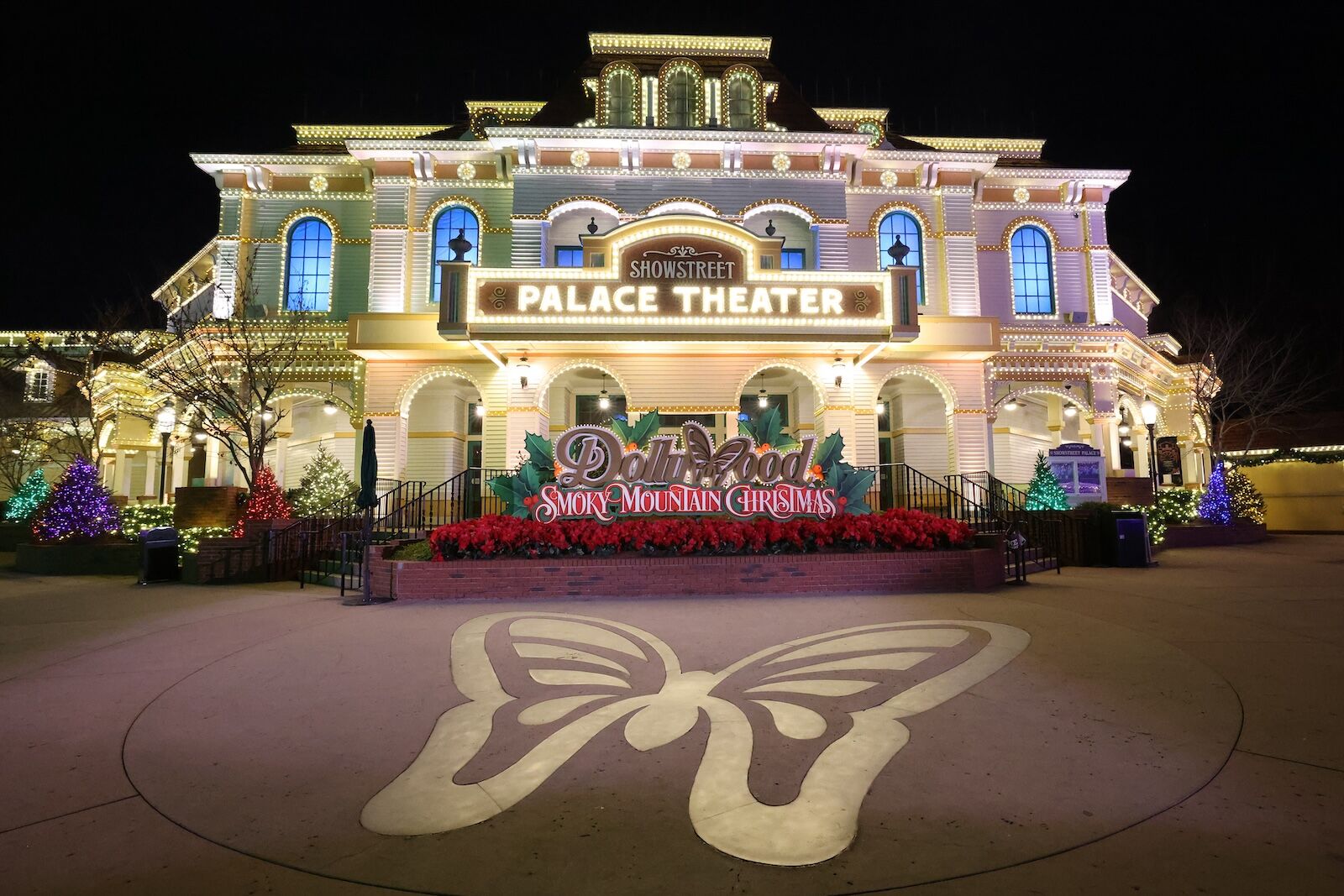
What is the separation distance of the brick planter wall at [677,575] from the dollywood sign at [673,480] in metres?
1.37

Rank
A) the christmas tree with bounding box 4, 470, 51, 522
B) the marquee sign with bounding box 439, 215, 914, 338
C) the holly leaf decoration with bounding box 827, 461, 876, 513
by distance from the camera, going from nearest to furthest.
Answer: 1. the holly leaf decoration with bounding box 827, 461, 876, 513
2. the marquee sign with bounding box 439, 215, 914, 338
3. the christmas tree with bounding box 4, 470, 51, 522

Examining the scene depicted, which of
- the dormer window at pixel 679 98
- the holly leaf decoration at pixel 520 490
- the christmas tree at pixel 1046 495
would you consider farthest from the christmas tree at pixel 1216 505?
the holly leaf decoration at pixel 520 490

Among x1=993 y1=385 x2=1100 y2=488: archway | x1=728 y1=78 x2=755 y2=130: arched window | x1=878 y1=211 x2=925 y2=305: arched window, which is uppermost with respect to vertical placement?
x1=728 y1=78 x2=755 y2=130: arched window

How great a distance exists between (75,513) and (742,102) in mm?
21549

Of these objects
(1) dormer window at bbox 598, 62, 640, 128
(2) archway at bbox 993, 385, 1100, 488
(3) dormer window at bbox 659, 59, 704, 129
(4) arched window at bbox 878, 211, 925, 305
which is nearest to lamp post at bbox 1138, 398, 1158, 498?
(2) archway at bbox 993, 385, 1100, 488

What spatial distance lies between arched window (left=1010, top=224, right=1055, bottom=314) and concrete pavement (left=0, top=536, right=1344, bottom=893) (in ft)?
51.7

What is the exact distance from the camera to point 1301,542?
63.9 feet

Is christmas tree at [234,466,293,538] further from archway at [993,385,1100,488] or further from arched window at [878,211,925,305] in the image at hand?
archway at [993,385,1100,488]

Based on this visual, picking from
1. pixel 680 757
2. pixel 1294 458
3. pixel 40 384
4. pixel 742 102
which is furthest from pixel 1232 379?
pixel 40 384

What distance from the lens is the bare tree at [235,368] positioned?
59.4ft

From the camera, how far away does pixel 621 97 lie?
20594 mm

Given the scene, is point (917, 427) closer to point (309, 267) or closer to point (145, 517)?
point (309, 267)

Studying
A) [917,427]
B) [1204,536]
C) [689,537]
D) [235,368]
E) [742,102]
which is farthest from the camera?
[917,427]

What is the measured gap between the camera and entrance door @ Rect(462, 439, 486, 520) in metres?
15.4
